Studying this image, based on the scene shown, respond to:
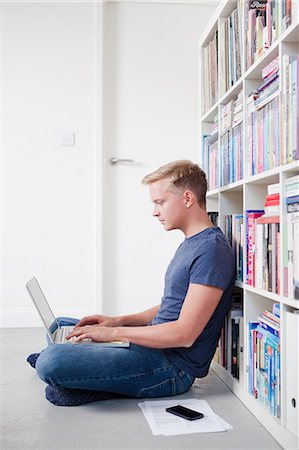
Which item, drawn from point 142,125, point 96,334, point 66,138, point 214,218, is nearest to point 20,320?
point 66,138

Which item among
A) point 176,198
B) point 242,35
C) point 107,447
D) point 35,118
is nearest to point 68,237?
point 35,118

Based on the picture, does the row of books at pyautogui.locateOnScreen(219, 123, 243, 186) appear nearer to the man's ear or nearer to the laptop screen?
the man's ear

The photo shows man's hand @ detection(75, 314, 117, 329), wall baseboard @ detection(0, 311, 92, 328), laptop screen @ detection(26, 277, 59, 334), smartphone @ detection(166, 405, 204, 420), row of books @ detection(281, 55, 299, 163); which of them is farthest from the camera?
wall baseboard @ detection(0, 311, 92, 328)

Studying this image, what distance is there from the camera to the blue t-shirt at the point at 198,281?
171 centimetres

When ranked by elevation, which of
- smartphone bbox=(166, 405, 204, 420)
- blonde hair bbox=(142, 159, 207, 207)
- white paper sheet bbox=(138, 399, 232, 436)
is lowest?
white paper sheet bbox=(138, 399, 232, 436)

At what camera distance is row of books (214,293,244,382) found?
6.03 feet

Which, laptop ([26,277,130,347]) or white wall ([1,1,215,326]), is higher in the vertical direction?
white wall ([1,1,215,326])

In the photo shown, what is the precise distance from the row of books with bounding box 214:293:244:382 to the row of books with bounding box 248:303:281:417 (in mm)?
138

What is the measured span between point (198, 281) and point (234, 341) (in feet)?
1.19

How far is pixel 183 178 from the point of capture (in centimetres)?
186

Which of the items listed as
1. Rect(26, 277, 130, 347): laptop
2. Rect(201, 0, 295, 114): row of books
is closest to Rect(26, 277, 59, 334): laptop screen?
Rect(26, 277, 130, 347): laptop

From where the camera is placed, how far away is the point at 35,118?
A: 11.0 feet

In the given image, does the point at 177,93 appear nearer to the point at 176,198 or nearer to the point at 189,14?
the point at 189,14

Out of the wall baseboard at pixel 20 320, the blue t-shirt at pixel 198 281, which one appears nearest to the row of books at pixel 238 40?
the blue t-shirt at pixel 198 281
